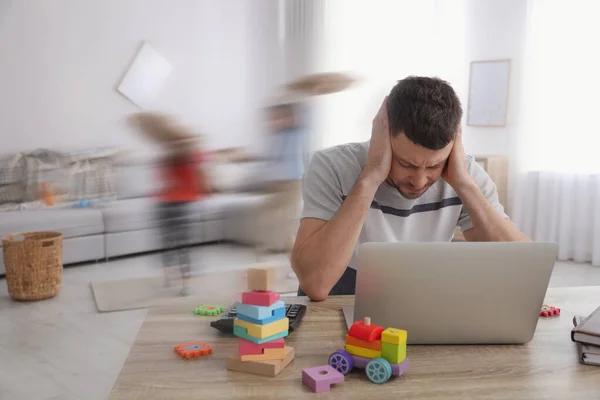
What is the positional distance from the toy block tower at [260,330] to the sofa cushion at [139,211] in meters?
3.00

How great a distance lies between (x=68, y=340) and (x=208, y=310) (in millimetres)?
1616

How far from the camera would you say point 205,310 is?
42.2 inches

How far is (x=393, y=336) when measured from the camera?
2.62 feet

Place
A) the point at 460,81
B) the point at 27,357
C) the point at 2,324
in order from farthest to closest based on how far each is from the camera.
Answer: the point at 460,81, the point at 2,324, the point at 27,357

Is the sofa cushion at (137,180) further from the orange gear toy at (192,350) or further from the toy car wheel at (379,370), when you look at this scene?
the toy car wheel at (379,370)

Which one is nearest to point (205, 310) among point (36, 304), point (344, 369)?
point (344, 369)

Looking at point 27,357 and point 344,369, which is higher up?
point 344,369

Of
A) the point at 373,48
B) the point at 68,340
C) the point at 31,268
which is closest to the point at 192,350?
the point at 68,340

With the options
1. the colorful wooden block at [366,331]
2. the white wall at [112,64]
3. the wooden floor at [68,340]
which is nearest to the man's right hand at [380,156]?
the colorful wooden block at [366,331]

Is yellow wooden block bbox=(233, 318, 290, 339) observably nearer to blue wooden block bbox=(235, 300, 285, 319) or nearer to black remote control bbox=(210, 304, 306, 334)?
blue wooden block bbox=(235, 300, 285, 319)

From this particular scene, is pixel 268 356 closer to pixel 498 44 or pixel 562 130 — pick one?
pixel 562 130

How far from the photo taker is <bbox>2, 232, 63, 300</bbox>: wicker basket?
3.01 meters

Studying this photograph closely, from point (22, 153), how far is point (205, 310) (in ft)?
10.1

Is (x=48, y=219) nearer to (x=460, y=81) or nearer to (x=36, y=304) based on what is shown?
(x=36, y=304)
